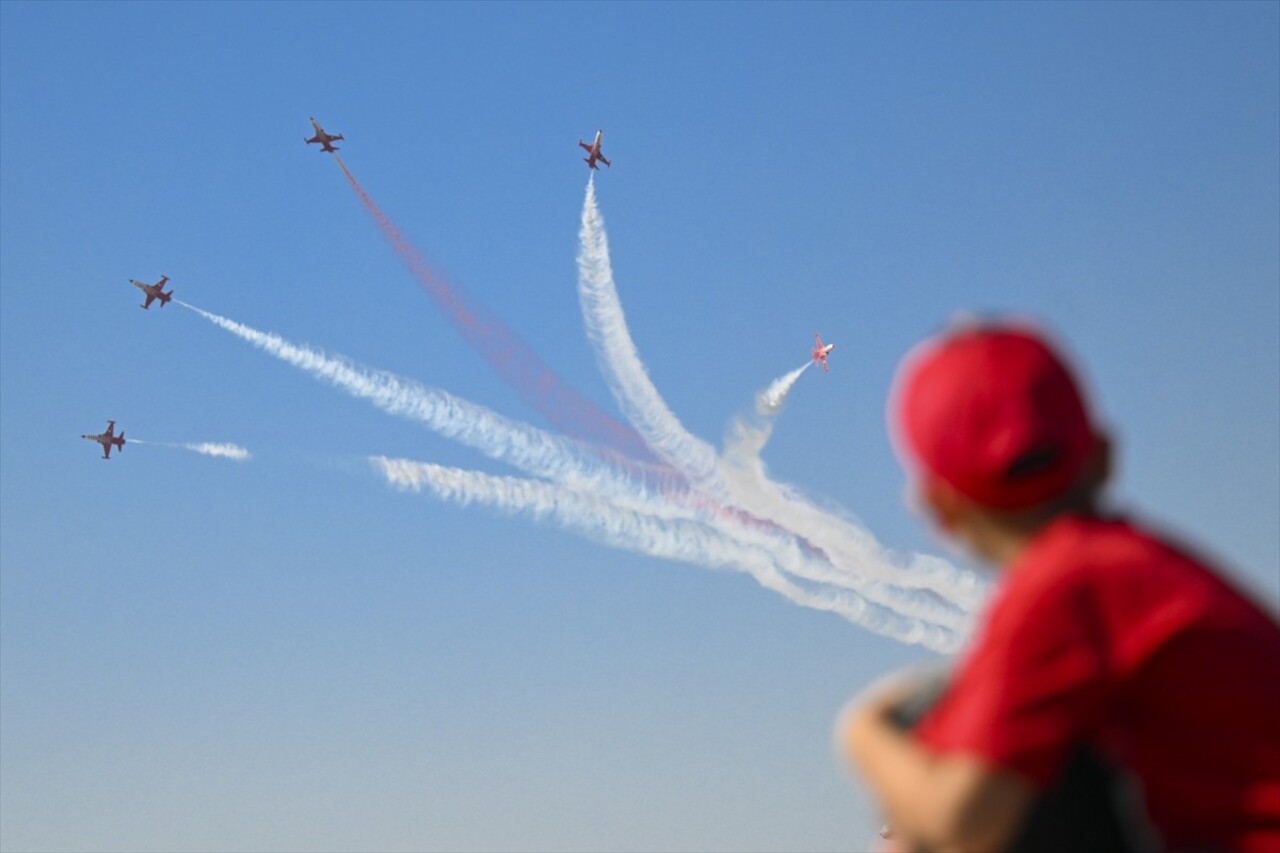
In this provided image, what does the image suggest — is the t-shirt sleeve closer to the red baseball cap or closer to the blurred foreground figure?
the blurred foreground figure

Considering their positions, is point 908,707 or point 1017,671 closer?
point 1017,671

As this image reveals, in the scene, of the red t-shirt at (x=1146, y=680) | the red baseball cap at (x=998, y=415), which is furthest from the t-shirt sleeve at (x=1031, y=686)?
the red baseball cap at (x=998, y=415)

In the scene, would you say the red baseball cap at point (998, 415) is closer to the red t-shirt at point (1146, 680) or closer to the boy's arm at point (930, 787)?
the red t-shirt at point (1146, 680)

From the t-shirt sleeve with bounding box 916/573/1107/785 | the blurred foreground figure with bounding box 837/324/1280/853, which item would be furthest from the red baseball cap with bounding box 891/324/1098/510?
the t-shirt sleeve with bounding box 916/573/1107/785

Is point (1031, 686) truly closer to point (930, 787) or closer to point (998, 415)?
point (930, 787)

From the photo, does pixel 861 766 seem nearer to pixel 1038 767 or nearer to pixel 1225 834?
pixel 1038 767

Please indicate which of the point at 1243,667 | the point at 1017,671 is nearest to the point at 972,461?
the point at 1017,671

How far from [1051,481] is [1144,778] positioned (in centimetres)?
66

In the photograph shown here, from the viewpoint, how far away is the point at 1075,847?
3.05 m

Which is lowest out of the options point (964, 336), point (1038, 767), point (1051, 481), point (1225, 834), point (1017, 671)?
point (1225, 834)

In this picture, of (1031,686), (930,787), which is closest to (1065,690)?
(1031,686)

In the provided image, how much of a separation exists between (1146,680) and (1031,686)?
27 cm

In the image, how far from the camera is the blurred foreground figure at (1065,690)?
3.04 metres

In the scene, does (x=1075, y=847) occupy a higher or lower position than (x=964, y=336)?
lower
